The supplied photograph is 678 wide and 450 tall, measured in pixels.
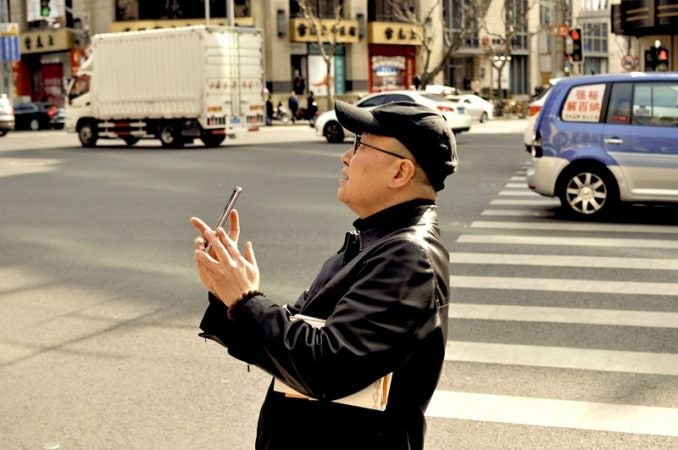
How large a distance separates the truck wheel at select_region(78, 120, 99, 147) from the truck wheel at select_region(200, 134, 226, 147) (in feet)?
12.1

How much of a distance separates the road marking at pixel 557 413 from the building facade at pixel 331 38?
46.6 meters

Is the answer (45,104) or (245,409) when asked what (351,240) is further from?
(45,104)

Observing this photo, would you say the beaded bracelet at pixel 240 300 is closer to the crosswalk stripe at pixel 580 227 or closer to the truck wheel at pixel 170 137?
the crosswalk stripe at pixel 580 227

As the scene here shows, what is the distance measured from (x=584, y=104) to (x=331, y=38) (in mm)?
47191

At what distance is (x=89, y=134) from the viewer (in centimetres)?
3303

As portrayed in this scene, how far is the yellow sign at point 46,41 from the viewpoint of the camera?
61750 millimetres

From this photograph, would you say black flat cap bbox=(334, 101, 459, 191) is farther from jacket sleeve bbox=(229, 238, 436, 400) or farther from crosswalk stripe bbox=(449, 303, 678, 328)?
crosswalk stripe bbox=(449, 303, 678, 328)

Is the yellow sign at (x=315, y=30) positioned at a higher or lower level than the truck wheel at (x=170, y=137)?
higher

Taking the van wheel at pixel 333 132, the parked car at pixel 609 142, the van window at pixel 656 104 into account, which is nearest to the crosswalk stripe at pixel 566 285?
the parked car at pixel 609 142

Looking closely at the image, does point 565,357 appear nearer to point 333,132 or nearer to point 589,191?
point 589,191

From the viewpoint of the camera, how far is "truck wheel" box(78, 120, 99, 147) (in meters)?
32.9

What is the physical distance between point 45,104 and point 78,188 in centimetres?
3629

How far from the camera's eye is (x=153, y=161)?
976 inches

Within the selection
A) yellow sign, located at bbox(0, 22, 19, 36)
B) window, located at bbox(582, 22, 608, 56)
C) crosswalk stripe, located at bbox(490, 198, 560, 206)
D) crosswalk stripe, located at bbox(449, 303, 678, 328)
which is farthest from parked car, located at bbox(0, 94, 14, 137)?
window, located at bbox(582, 22, 608, 56)
